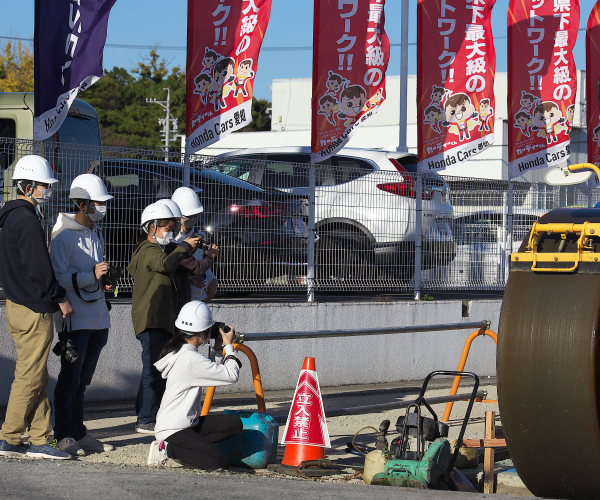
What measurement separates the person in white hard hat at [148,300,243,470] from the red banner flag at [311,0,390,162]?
14.5 feet

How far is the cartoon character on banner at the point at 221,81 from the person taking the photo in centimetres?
853

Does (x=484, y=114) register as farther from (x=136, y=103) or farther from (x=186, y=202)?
(x=136, y=103)

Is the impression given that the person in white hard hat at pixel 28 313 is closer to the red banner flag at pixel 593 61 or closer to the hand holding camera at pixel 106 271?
the hand holding camera at pixel 106 271

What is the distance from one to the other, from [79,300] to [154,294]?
661mm

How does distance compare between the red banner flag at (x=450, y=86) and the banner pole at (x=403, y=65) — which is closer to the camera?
the red banner flag at (x=450, y=86)

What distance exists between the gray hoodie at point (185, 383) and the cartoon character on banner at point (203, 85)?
4.05 m

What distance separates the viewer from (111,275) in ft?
18.1

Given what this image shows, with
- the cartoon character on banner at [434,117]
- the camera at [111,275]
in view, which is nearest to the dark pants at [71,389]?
the camera at [111,275]

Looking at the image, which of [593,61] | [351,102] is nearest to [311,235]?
[351,102]

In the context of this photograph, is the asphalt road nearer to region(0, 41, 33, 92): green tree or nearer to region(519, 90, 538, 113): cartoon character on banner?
region(519, 90, 538, 113): cartoon character on banner

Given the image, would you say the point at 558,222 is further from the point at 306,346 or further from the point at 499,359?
the point at 306,346

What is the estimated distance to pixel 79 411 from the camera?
575cm

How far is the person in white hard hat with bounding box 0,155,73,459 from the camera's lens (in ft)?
16.7

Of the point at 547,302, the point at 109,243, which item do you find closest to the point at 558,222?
the point at 547,302
